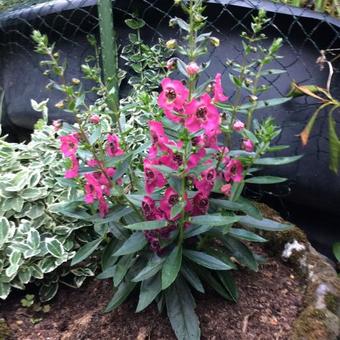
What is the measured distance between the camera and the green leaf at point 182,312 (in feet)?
4.75

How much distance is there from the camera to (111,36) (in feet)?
8.04

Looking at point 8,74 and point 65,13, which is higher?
point 65,13

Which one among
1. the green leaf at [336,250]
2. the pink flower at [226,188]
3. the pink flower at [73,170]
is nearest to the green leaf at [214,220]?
the pink flower at [226,188]

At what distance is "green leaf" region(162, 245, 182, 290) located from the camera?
4.37 ft

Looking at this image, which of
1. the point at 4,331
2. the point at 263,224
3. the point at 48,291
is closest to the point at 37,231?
the point at 48,291

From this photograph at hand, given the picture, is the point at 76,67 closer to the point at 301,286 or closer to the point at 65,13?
the point at 65,13

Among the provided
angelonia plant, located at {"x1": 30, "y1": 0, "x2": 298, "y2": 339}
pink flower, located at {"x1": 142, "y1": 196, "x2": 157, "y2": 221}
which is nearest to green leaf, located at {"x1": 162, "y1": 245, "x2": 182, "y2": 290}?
angelonia plant, located at {"x1": 30, "y1": 0, "x2": 298, "y2": 339}

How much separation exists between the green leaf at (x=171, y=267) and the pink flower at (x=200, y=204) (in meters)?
0.11

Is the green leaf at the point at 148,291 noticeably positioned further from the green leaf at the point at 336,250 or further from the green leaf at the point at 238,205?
the green leaf at the point at 336,250

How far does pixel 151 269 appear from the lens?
141 centimetres

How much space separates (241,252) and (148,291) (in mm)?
298

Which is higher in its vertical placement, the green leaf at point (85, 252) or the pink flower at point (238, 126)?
the pink flower at point (238, 126)

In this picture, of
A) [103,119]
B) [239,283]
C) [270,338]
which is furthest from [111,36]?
[270,338]

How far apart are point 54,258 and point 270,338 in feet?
2.47
